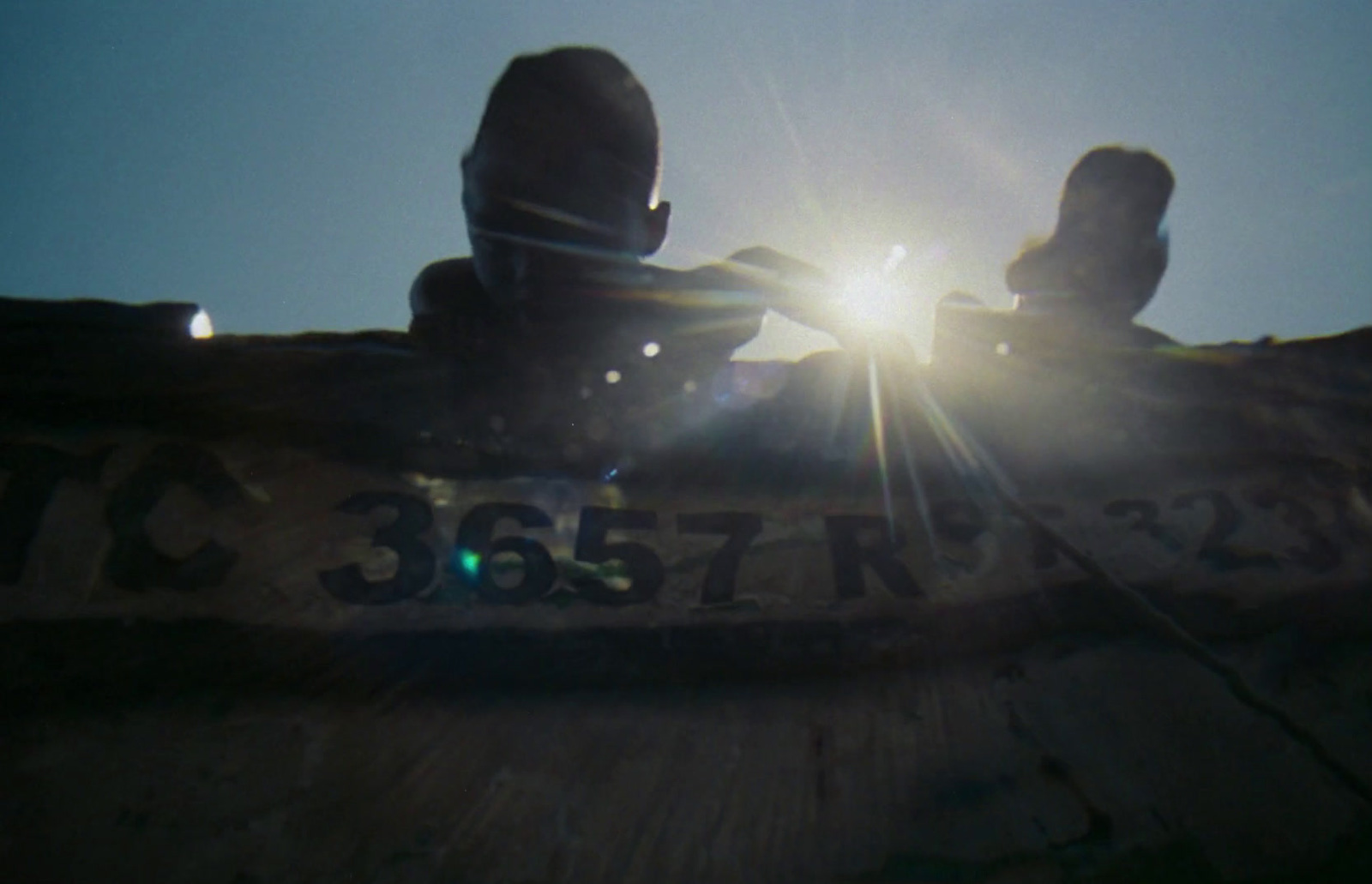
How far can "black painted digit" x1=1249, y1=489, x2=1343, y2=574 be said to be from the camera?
57.6 inches

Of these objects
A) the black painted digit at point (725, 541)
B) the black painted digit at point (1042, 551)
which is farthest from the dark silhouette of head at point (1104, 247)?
the black painted digit at point (725, 541)

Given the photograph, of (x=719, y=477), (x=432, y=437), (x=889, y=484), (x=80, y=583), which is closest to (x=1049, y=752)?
(x=889, y=484)

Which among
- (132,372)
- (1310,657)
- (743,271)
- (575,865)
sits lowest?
(575,865)

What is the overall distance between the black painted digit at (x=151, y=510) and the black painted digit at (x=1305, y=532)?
1579mm

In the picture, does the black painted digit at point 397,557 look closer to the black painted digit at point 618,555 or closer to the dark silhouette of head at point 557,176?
the black painted digit at point 618,555

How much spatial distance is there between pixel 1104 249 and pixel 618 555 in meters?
1.41

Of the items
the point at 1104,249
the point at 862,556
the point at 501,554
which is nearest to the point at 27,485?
the point at 501,554

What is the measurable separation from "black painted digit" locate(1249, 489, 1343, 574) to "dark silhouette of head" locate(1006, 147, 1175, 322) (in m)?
0.56

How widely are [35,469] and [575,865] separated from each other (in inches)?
32.3

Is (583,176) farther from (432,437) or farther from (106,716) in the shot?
(106,716)

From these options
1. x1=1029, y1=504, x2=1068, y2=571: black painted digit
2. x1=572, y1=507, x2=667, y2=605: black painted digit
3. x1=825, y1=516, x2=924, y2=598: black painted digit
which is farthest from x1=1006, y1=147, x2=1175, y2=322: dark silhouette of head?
x1=572, y1=507, x2=667, y2=605: black painted digit

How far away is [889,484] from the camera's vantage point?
1394 mm

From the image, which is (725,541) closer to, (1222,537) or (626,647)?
(626,647)

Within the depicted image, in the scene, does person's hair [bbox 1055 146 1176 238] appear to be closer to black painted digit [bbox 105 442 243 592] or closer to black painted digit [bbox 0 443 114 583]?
black painted digit [bbox 105 442 243 592]
